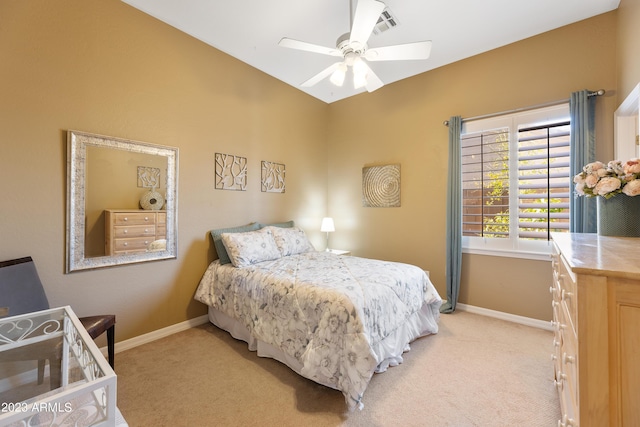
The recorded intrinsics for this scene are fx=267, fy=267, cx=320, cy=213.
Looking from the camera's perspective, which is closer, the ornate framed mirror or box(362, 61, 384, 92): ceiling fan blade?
the ornate framed mirror

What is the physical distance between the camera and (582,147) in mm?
2447

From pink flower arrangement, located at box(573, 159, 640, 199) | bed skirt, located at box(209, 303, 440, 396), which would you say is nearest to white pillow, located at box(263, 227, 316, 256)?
bed skirt, located at box(209, 303, 440, 396)

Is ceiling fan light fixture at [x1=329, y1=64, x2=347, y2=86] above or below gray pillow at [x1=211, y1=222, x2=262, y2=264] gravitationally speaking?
above

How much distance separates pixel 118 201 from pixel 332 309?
6.78 feet

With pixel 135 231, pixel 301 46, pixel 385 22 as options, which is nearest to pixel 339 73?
pixel 301 46

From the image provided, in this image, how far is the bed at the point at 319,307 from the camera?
1704 mm

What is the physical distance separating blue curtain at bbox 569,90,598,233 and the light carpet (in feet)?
3.72

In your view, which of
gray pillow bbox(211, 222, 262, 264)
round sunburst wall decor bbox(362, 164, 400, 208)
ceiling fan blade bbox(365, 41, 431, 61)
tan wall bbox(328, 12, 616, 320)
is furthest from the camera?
round sunburst wall decor bbox(362, 164, 400, 208)

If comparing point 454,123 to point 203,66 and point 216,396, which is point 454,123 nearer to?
point 203,66

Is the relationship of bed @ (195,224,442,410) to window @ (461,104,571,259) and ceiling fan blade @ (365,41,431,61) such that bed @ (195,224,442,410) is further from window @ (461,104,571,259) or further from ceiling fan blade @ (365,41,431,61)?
ceiling fan blade @ (365,41,431,61)

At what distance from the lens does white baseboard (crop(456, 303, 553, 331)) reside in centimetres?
276

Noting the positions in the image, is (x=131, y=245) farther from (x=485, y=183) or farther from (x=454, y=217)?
(x=485, y=183)

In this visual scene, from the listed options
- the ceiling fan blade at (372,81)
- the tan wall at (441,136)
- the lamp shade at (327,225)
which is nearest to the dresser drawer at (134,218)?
the lamp shade at (327,225)

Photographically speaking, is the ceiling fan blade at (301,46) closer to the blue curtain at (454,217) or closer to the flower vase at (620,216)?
the blue curtain at (454,217)
